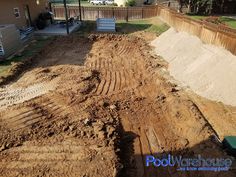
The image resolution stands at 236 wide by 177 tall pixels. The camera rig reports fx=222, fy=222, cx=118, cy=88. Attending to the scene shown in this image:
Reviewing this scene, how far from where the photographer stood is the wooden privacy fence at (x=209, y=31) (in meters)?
10.2

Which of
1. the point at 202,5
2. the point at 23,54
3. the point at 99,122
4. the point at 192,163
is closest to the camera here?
the point at 192,163

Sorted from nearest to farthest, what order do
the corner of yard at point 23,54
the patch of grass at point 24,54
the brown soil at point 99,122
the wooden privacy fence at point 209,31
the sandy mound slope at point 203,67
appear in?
the brown soil at point 99,122 < the sandy mound slope at point 203,67 < the wooden privacy fence at point 209,31 < the corner of yard at point 23,54 < the patch of grass at point 24,54

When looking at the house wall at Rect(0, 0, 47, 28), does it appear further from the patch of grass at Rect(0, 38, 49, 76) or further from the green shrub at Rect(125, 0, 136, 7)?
the green shrub at Rect(125, 0, 136, 7)

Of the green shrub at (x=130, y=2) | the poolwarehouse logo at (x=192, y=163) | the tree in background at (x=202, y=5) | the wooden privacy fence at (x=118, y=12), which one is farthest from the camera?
the green shrub at (x=130, y=2)

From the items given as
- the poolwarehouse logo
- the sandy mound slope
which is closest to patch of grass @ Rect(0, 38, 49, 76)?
the sandy mound slope

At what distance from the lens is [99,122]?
761 cm

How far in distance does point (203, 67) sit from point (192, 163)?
5537mm

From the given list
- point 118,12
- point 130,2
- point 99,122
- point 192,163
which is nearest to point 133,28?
point 118,12

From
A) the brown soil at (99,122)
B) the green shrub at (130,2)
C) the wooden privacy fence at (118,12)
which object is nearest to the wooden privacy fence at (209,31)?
the brown soil at (99,122)

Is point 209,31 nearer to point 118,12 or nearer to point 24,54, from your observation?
point 24,54

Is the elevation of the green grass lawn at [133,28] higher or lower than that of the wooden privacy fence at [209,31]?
lower

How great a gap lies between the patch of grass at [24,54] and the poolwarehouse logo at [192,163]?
28.5 feet

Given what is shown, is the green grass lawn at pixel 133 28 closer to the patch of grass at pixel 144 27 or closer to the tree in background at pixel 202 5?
the patch of grass at pixel 144 27

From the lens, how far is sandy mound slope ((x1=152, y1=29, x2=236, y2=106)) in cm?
891
